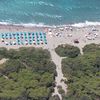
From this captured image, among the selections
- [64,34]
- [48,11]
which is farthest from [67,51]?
[48,11]

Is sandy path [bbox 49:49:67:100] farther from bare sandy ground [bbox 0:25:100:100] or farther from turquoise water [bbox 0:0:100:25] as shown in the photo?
turquoise water [bbox 0:0:100:25]

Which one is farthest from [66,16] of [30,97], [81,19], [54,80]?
[30,97]

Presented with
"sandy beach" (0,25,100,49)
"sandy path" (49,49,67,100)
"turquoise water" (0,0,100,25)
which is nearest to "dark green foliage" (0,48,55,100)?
"sandy path" (49,49,67,100)

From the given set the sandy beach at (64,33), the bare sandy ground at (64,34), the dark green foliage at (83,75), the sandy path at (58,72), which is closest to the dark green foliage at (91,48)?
the dark green foliage at (83,75)

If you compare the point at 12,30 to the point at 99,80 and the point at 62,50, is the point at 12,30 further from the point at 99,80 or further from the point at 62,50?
the point at 99,80

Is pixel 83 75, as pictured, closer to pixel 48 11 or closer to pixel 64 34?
pixel 64 34

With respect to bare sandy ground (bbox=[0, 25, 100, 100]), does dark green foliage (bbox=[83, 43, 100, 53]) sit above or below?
below

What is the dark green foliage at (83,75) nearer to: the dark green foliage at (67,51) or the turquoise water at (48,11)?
the dark green foliage at (67,51)
